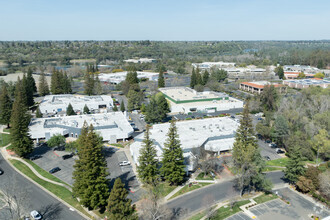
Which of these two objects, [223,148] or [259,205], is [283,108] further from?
[259,205]

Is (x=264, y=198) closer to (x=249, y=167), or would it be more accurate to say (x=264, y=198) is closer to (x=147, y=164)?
(x=249, y=167)

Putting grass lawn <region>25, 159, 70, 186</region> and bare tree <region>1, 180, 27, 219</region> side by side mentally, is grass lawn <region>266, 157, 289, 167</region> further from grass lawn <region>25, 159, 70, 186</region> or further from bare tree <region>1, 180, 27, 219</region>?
bare tree <region>1, 180, 27, 219</region>

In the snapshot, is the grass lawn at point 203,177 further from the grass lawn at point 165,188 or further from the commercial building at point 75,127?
the commercial building at point 75,127

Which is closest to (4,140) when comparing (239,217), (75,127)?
(75,127)

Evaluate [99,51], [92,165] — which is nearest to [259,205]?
[92,165]

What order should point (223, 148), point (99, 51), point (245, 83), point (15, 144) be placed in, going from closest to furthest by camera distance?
point (15, 144), point (223, 148), point (245, 83), point (99, 51)

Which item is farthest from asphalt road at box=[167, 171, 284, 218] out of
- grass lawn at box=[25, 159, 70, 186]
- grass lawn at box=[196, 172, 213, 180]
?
grass lawn at box=[25, 159, 70, 186]

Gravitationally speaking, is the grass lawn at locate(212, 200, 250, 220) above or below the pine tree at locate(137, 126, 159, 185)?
below
